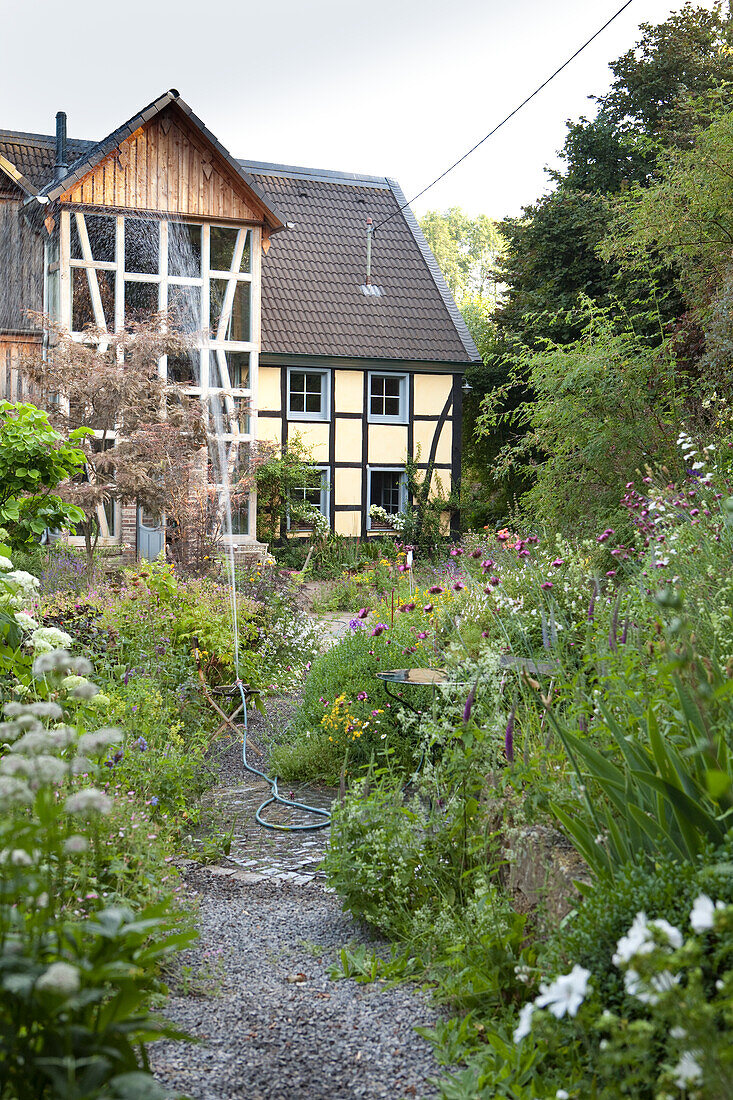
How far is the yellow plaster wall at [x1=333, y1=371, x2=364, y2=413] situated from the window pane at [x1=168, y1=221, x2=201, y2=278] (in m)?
3.48

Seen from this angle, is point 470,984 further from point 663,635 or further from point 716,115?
point 716,115

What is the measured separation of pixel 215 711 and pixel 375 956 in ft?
12.3

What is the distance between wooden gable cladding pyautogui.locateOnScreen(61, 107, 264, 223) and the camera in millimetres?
13609

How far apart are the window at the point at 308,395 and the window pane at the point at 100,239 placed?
3928 millimetres

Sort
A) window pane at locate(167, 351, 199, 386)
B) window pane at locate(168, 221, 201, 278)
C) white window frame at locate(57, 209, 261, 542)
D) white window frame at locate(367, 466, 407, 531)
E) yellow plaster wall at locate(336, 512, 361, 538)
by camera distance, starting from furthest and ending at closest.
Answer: white window frame at locate(367, 466, 407, 531), yellow plaster wall at locate(336, 512, 361, 538), window pane at locate(167, 351, 199, 386), window pane at locate(168, 221, 201, 278), white window frame at locate(57, 209, 261, 542)

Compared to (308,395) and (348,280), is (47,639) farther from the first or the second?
(348,280)

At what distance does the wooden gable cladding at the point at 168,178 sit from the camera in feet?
44.7

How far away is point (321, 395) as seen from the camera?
17281 millimetres

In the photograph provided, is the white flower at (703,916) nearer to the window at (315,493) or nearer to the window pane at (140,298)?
the window pane at (140,298)

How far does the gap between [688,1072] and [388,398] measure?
1683cm

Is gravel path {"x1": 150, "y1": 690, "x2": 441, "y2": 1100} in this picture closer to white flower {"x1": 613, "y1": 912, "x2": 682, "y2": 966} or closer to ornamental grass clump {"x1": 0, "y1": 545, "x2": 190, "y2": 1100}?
ornamental grass clump {"x1": 0, "y1": 545, "x2": 190, "y2": 1100}

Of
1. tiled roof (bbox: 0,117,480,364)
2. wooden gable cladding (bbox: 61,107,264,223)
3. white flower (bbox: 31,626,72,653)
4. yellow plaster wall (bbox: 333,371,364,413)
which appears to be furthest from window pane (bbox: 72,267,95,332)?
white flower (bbox: 31,626,72,653)

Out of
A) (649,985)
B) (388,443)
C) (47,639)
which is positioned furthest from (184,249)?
(649,985)

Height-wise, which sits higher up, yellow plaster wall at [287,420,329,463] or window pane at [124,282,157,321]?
window pane at [124,282,157,321]
